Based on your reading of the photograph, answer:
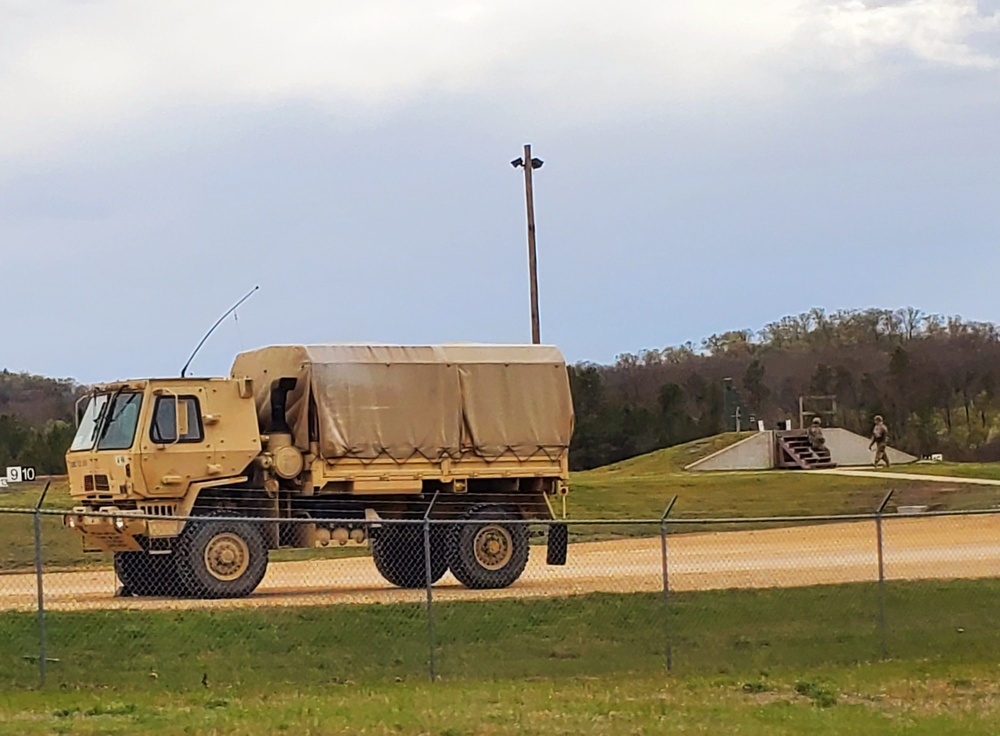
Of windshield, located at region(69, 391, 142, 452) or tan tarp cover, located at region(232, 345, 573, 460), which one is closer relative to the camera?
windshield, located at region(69, 391, 142, 452)

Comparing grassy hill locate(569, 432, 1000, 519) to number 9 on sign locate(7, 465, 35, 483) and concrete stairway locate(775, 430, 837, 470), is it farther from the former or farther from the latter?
number 9 on sign locate(7, 465, 35, 483)

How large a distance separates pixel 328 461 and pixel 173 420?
76.6 inches

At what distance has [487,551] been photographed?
20.6 metres

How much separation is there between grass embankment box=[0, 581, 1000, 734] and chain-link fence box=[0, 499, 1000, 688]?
0.16ft

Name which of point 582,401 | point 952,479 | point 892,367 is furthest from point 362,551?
point 892,367

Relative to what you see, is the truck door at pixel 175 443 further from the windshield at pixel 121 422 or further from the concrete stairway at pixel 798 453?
the concrete stairway at pixel 798 453

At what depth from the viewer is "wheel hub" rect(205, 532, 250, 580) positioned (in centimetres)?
1886

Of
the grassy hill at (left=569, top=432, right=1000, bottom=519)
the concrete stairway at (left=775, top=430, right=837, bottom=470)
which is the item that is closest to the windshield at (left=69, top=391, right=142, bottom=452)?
the grassy hill at (left=569, top=432, right=1000, bottom=519)

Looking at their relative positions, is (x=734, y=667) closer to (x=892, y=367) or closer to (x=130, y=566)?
(x=130, y=566)

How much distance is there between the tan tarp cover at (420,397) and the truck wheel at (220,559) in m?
1.44

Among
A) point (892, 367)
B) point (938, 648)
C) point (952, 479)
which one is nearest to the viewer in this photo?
point (938, 648)

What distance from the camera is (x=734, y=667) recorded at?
14.5 meters

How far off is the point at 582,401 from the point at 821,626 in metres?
45.5

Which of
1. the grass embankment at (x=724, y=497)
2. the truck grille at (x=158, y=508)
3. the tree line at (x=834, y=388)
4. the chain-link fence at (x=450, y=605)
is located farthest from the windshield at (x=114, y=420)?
the tree line at (x=834, y=388)
